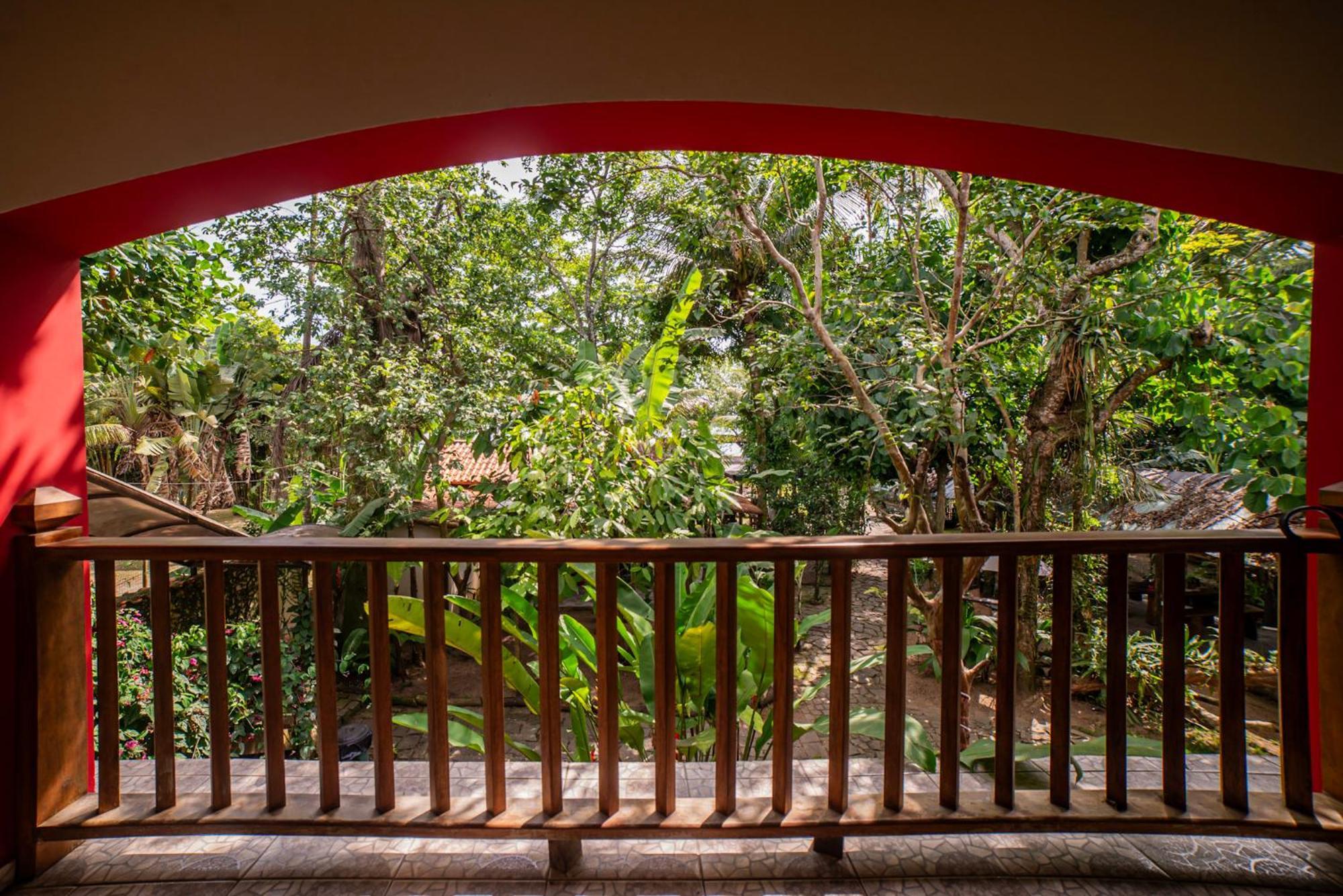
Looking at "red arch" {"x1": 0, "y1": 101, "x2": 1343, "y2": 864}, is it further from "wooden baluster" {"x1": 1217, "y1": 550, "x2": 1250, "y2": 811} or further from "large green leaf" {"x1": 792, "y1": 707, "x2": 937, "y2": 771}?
"large green leaf" {"x1": 792, "y1": 707, "x2": 937, "y2": 771}

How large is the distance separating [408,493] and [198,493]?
7.62m

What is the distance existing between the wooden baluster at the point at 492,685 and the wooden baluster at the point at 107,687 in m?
0.85

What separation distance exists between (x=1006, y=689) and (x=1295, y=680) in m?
0.69

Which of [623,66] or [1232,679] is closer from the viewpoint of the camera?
[623,66]

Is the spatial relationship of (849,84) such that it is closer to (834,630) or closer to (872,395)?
(834,630)

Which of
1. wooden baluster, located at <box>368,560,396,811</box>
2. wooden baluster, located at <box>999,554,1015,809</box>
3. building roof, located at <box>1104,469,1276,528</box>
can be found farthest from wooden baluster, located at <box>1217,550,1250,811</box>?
building roof, located at <box>1104,469,1276,528</box>

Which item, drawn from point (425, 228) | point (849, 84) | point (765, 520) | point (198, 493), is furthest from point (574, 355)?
point (198, 493)

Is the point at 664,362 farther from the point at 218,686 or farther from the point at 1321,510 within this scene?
the point at 1321,510

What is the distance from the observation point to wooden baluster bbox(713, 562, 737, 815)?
59.6 inches

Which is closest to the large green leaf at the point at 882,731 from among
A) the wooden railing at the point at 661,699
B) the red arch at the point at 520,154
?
the wooden railing at the point at 661,699

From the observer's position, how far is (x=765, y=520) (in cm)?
812

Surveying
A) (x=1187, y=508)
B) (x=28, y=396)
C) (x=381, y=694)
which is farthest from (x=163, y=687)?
(x=1187, y=508)

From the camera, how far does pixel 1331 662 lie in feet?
5.19

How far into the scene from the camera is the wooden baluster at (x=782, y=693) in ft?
4.98
